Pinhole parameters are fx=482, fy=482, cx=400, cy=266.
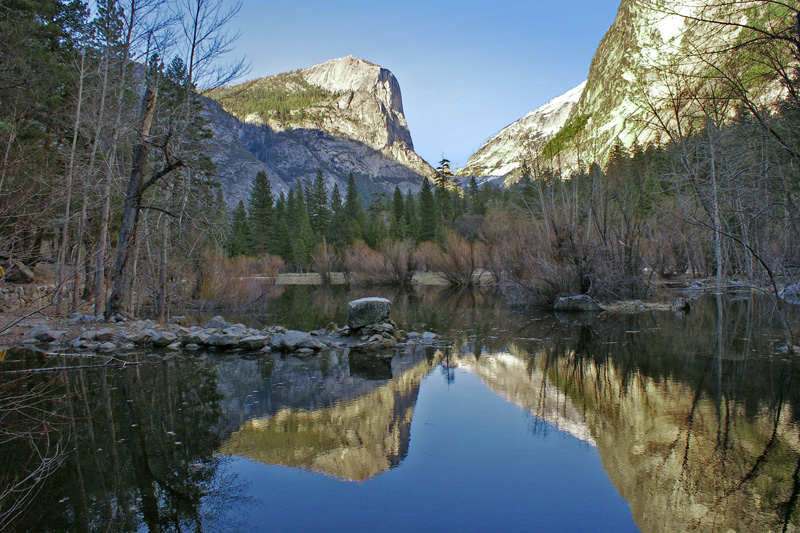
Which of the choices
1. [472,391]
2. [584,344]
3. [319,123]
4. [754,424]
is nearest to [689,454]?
[754,424]

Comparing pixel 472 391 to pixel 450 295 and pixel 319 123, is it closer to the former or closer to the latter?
pixel 450 295

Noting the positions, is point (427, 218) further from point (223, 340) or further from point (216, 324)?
point (223, 340)

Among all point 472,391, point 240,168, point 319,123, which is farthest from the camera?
point 319,123

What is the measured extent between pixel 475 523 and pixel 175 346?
9.35 metres

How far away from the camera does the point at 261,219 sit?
59.1 m

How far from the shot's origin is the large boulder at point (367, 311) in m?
12.6

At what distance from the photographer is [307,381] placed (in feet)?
27.2

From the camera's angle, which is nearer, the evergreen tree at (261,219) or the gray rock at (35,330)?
the gray rock at (35,330)

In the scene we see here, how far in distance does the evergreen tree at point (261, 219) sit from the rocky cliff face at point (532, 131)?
2767 centimetres

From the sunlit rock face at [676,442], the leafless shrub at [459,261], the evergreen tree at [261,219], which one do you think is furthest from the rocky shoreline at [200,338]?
the evergreen tree at [261,219]

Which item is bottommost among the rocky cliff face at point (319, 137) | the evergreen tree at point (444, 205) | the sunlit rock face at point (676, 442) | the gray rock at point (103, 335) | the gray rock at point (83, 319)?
the sunlit rock face at point (676, 442)

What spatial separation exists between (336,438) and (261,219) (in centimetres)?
5645

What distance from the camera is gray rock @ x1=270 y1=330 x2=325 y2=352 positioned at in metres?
10.9

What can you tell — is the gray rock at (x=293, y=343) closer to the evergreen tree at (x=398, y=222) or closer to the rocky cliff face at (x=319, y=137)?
the evergreen tree at (x=398, y=222)
